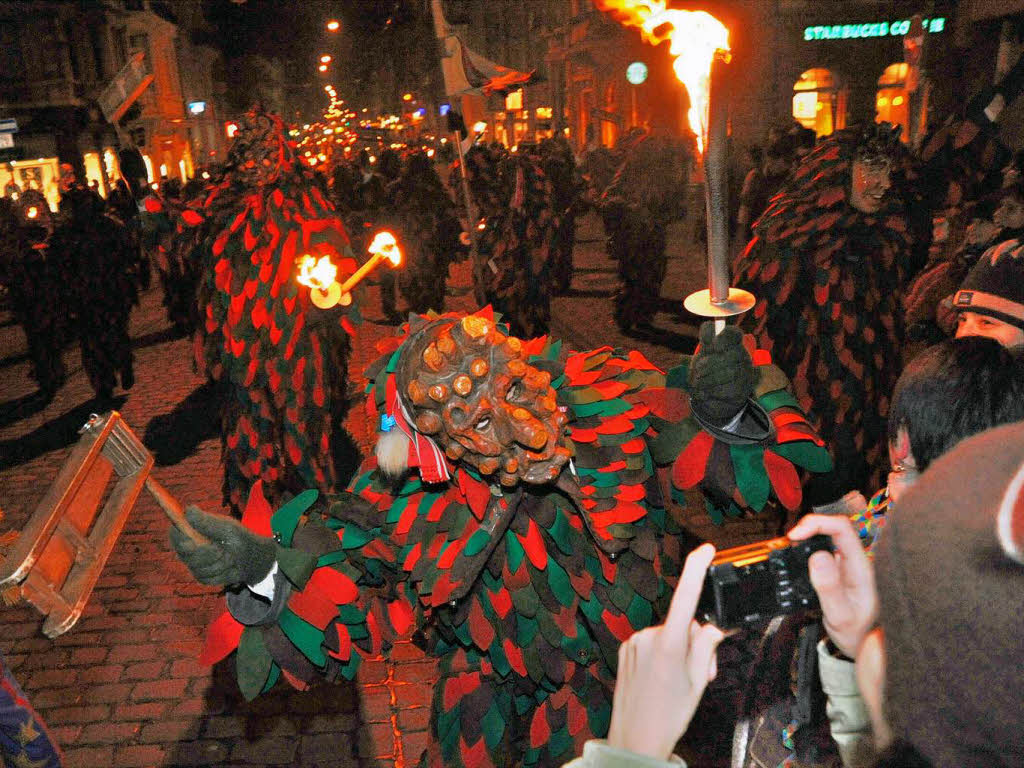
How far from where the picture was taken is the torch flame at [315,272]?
4.64 meters

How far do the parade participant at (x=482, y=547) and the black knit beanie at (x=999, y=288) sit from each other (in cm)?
93

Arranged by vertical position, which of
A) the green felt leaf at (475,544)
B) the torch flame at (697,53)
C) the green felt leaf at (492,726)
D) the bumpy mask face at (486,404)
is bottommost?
the green felt leaf at (492,726)

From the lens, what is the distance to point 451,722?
2.29 metres

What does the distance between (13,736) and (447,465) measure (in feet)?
5.71

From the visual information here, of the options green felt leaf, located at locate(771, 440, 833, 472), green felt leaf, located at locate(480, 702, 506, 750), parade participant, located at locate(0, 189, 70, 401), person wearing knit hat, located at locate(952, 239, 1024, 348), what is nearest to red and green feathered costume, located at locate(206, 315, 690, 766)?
green felt leaf, located at locate(480, 702, 506, 750)

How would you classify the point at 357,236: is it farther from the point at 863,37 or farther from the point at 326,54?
the point at 326,54

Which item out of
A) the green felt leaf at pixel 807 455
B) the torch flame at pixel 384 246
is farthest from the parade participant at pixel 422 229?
the green felt leaf at pixel 807 455

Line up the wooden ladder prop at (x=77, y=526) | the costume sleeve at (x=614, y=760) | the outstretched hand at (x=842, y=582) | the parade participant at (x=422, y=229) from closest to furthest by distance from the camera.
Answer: the costume sleeve at (x=614, y=760), the outstretched hand at (x=842, y=582), the wooden ladder prop at (x=77, y=526), the parade participant at (x=422, y=229)

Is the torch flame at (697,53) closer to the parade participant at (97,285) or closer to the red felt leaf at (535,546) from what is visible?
the red felt leaf at (535,546)

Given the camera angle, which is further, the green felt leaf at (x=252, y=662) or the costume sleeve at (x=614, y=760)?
the green felt leaf at (x=252, y=662)

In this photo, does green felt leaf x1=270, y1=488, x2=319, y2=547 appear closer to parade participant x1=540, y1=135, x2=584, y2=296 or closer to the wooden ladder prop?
the wooden ladder prop

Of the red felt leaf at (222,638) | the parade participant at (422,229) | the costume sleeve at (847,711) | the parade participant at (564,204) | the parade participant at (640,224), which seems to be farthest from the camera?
the parade participant at (564,204)

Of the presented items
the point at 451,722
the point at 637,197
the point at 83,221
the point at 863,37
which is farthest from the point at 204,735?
the point at 863,37

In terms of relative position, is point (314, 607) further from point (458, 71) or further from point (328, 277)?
point (458, 71)
